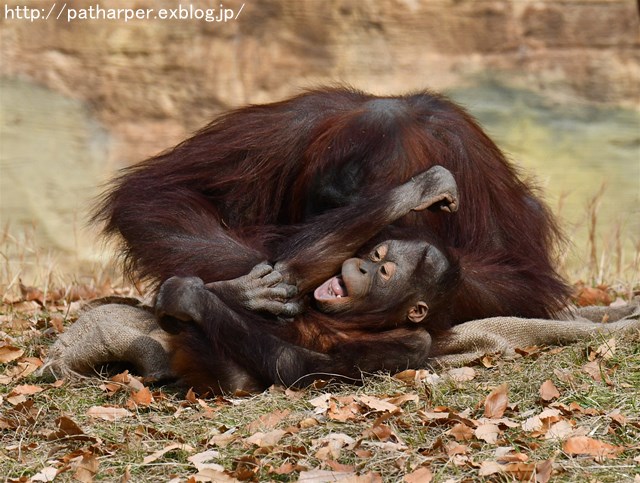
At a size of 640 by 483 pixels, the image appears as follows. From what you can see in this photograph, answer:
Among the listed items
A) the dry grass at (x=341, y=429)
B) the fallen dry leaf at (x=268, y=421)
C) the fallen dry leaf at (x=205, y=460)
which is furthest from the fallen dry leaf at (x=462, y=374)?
the fallen dry leaf at (x=205, y=460)

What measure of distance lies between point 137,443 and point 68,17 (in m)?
6.29

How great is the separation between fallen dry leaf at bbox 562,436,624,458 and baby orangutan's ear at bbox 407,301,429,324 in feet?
2.71

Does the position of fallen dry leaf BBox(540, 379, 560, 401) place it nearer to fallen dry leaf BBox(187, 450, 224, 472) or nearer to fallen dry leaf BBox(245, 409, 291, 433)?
fallen dry leaf BBox(245, 409, 291, 433)

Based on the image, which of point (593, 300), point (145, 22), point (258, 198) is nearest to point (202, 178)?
point (258, 198)

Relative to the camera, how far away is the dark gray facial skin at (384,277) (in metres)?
3.39

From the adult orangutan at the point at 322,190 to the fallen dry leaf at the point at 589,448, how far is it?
893mm

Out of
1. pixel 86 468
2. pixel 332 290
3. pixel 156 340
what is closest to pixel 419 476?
pixel 86 468

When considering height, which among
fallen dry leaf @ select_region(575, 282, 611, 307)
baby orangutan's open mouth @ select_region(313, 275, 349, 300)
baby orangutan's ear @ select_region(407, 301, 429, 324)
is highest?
baby orangutan's open mouth @ select_region(313, 275, 349, 300)

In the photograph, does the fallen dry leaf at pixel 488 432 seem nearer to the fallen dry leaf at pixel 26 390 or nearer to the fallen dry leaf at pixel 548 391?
the fallen dry leaf at pixel 548 391

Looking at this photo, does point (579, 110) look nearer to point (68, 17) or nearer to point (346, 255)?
point (68, 17)

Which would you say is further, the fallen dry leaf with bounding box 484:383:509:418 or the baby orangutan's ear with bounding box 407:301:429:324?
the baby orangutan's ear with bounding box 407:301:429:324

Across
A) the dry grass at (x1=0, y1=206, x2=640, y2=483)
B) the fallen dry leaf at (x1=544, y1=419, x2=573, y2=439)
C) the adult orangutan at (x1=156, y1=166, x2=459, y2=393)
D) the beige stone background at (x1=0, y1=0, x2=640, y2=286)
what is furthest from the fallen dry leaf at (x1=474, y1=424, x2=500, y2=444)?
the beige stone background at (x1=0, y1=0, x2=640, y2=286)

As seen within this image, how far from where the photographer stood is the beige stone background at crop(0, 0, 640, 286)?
853cm

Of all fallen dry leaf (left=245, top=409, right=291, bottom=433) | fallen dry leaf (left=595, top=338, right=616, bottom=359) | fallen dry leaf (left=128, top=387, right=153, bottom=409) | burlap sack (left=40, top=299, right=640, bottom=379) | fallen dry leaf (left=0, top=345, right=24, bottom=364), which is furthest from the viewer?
fallen dry leaf (left=0, top=345, right=24, bottom=364)
